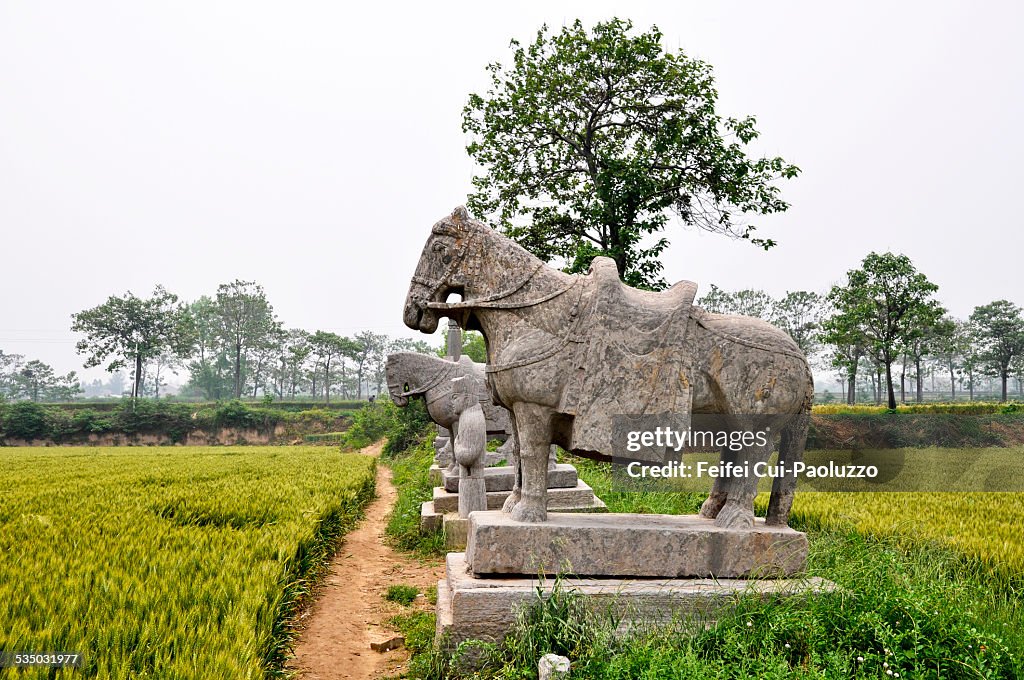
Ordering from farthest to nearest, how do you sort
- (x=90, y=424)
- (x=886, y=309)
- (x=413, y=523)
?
(x=90, y=424) → (x=886, y=309) → (x=413, y=523)

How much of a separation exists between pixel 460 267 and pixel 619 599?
7.52 ft

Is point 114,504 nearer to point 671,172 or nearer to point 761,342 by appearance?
point 761,342

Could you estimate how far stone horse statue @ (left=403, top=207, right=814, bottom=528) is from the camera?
3.81m

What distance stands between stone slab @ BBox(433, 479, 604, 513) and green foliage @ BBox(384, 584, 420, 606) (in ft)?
6.82

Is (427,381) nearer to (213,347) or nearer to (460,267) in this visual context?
(460,267)

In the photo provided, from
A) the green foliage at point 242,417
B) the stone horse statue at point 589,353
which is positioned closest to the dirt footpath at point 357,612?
the stone horse statue at point 589,353

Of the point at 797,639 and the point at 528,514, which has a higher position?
the point at 528,514

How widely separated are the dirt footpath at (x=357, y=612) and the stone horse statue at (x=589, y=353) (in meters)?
1.71

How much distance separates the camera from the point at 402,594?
574 centimetres

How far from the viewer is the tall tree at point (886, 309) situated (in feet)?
83.7

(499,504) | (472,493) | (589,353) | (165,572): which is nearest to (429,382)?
(472,493)

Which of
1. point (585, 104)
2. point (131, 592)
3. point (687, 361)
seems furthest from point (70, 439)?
point (687, 361)

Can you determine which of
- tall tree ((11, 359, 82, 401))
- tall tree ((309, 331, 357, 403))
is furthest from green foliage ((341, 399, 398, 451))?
tall tree ((11, 359, 82, 401))

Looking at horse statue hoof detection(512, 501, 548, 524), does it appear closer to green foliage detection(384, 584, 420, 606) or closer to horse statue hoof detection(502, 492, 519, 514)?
horse statue hoof detection(502, 492, 519, 514)
